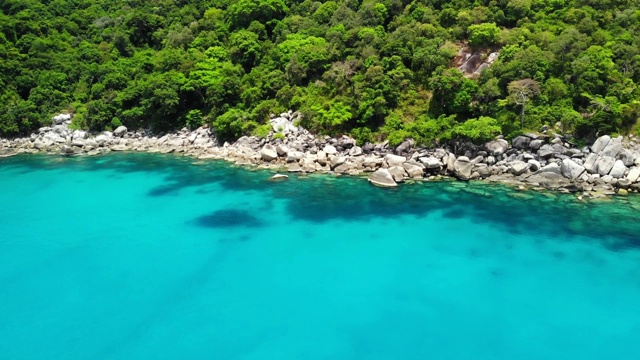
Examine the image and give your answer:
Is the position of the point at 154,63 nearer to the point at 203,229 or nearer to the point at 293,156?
the point at 293,156

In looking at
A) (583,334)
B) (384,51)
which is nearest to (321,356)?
(583,334)

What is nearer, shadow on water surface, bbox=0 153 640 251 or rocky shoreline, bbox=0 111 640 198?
shadow on water surface, bbox=0 153 640 251

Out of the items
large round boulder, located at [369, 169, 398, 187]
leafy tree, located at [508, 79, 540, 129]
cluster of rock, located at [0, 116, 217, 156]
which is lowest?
cluster of rock, located at [0, 116, 217, 156]

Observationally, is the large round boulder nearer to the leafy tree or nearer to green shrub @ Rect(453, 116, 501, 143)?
green shrub @ Rect(453, 116, 501, 143)

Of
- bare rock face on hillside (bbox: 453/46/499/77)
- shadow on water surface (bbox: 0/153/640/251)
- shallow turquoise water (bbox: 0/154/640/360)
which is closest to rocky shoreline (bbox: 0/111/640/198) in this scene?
shadow on water surface (bbox: 0/153/640/251)

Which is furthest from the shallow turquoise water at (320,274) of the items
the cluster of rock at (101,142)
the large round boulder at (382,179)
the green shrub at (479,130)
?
the cluster of rock at (101,142)

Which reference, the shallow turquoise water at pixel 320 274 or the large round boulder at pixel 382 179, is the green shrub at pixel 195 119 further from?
the large round boulder at pixel 382 179
